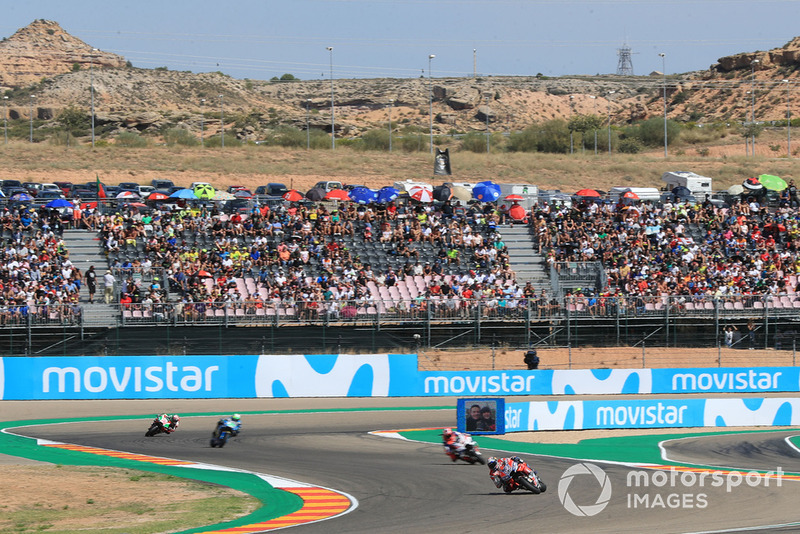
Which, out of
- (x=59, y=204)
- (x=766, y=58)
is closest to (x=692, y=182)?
(x=59, y=204)

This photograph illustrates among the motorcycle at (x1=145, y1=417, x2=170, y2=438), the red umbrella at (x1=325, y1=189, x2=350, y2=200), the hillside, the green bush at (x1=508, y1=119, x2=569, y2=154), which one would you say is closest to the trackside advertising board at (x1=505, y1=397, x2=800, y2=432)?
the motorcycle at (x1=145, y1=417, x2=170, y2=438)

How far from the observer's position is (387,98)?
12456 cm

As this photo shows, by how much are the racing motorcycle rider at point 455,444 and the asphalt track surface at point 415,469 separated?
211mm

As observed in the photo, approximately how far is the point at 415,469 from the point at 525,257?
23.0 m

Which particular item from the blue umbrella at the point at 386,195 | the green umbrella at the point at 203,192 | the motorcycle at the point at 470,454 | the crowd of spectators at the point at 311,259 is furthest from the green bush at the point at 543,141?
the motorcycle at the point at 470,454

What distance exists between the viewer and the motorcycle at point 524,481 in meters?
15.5

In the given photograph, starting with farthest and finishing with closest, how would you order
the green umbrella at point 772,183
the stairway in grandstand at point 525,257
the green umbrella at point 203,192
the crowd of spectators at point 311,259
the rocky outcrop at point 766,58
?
the rocky outcrop at point 766,58
the green umbrella at point 772,183
the green umbrella at point 203,192
the stairway in grandstand at point 525,257
the crowd of spectators at point 311,259

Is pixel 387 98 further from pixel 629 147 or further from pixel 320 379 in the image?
pixel 320 379

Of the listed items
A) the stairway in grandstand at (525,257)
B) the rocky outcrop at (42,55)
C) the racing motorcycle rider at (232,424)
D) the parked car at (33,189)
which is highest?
the rocky outcrop at (42,55)

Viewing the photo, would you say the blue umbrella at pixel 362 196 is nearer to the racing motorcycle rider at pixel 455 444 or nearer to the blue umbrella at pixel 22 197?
the blue umbrella at pixel 22 197

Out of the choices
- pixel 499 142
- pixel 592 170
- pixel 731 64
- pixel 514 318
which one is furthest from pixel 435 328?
pixel 731 64

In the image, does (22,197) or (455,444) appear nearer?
(455,444)
